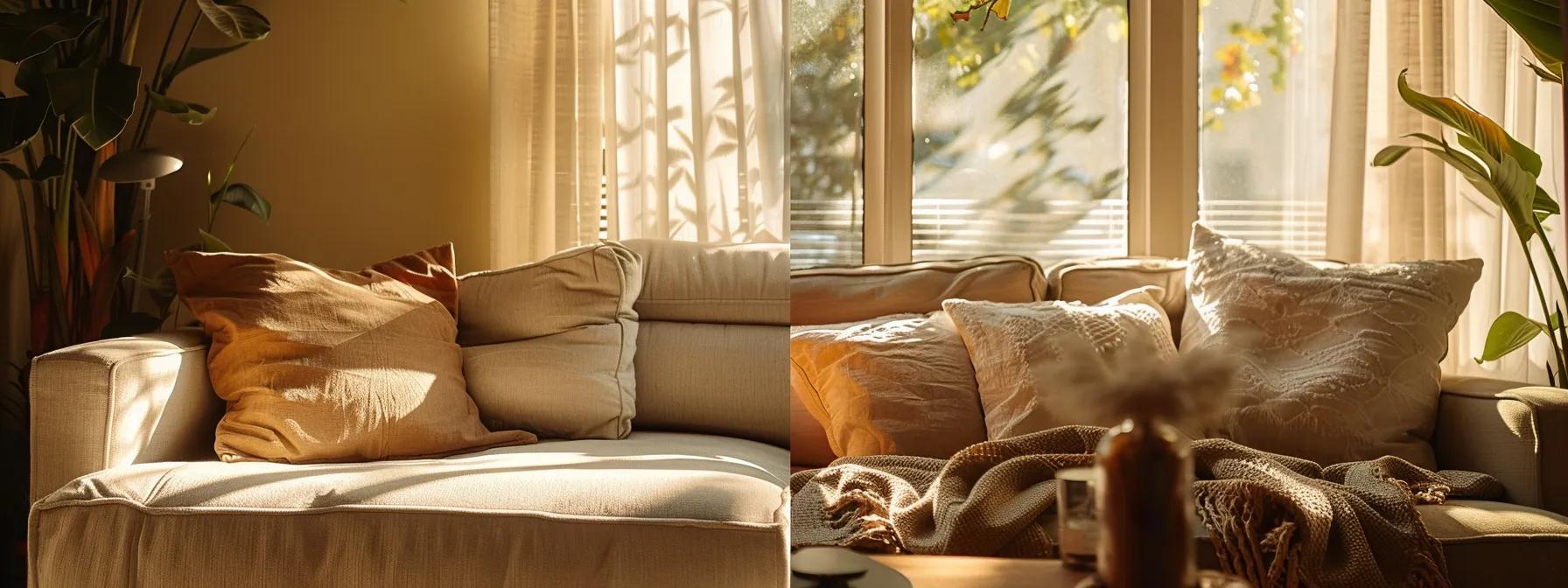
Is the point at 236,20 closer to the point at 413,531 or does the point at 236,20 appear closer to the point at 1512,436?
the point at 413,531

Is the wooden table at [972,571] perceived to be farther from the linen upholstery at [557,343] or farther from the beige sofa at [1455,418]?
the linen upholstery at [557,343]

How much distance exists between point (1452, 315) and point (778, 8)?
4.80 ft

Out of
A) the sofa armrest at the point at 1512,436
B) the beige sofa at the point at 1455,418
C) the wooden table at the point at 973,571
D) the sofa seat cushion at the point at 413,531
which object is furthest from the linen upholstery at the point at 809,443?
the sofa armrest at the point at 1512,436

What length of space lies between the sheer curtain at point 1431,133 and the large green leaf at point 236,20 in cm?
235

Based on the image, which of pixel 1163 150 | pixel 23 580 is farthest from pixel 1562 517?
pixel 23 580

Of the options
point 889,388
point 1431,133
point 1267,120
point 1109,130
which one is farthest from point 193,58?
point 1431,133

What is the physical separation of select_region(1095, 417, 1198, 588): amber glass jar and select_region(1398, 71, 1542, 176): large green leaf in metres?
1.89

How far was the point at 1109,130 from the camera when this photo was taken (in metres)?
2.44

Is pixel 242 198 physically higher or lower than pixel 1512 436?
higher

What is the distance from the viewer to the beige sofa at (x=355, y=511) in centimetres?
120

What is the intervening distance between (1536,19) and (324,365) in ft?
6.81

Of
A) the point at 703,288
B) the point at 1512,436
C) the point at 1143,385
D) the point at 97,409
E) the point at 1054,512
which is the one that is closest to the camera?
the point at 1143,385

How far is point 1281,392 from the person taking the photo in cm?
167

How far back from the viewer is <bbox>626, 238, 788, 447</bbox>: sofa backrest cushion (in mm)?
1761
